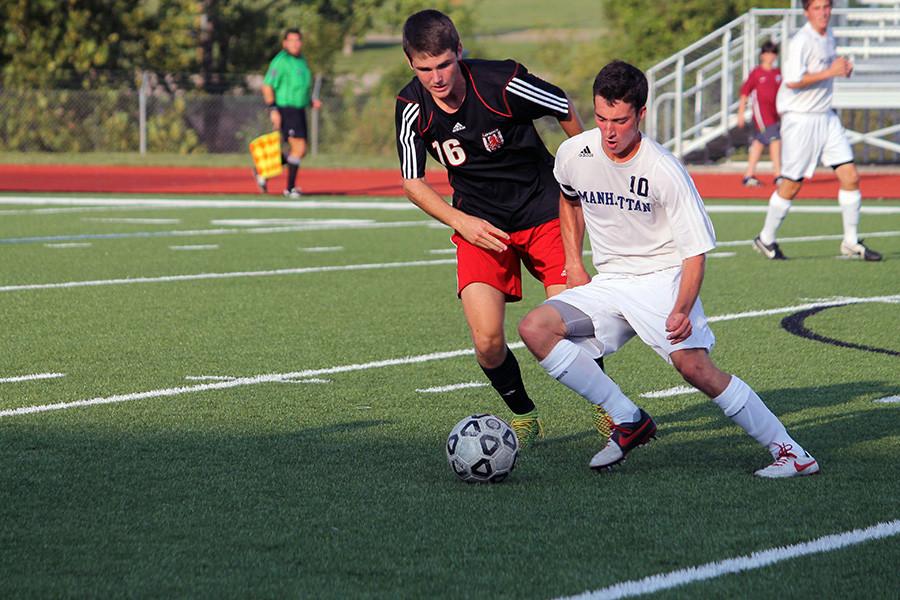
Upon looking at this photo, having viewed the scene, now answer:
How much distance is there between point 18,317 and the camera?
10.2 meters

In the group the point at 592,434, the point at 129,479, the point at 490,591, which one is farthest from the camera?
the point at 592,434

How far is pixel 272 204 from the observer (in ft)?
69.8

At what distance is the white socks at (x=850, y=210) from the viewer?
43.8 feet

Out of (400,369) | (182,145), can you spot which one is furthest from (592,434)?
(182,145)

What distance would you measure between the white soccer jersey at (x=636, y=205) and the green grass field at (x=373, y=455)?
2.66 ft

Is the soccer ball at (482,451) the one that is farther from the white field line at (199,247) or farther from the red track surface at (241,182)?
the red track surface at (241,182)

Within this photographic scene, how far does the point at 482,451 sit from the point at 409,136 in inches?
61.3

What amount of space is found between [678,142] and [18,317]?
A: 18.7 metres

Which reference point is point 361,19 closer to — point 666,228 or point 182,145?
point 182,145

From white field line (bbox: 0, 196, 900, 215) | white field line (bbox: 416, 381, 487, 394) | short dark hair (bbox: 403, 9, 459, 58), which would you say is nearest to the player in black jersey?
short dark hair (bbox: 403, 9, 459, 58)

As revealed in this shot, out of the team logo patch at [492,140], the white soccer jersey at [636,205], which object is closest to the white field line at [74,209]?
the team logo patch at [492,140]

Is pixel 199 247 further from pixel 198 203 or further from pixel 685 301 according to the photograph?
pixel 685 301

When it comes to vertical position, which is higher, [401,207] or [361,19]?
[361,19]

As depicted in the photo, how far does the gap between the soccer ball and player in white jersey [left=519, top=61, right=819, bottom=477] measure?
1.08 ft
